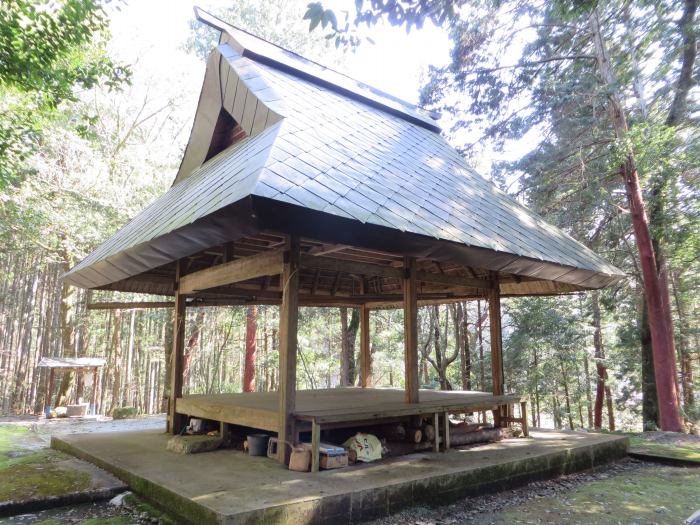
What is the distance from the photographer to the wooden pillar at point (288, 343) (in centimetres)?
394

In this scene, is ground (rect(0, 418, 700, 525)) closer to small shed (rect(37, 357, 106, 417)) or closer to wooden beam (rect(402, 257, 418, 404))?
wooden beam (rect(402, 257, 418, 404))

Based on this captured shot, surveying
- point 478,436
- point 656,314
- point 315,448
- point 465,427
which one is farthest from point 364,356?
point 656,314

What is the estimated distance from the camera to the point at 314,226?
3.27 metres

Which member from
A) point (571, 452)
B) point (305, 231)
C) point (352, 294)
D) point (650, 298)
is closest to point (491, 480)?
point (571, 452)

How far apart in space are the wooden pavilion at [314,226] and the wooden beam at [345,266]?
19mm

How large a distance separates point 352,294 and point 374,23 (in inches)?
257

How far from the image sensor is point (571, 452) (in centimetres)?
518

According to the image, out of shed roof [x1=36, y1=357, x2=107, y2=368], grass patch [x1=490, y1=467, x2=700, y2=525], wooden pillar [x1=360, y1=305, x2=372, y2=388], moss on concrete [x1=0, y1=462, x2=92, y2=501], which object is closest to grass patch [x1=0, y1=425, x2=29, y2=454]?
moss on concrete [x1=0, y1=462, x2=92, y2=501]

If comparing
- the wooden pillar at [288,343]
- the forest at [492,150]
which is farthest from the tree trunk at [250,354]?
the wooden pillar at [288,343]

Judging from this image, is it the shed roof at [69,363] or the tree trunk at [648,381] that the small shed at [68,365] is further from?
the tree trunk at [648,381]

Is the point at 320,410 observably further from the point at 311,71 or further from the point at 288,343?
the point at 311,71

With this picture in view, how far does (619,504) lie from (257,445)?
3460 millimetres

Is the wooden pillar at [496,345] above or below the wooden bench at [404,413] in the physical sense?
above

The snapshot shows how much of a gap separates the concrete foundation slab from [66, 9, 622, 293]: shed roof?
1847mm
